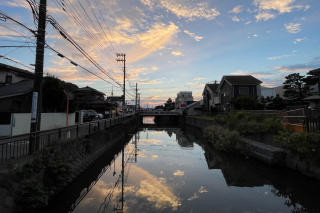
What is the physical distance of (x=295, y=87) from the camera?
1412 inches

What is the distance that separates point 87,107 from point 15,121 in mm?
28714

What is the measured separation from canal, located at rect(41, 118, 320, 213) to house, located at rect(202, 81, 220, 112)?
33.9 m

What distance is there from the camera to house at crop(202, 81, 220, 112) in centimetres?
4707

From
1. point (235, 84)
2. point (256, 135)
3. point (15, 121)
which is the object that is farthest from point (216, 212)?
point (235, 84)

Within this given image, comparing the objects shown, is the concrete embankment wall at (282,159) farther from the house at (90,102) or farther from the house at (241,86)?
the house at (90,102)

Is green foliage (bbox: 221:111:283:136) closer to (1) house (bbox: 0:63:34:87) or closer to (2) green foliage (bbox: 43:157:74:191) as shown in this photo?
(2) green foliage (bbox: 43:157:74:191)

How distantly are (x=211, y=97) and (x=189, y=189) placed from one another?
143 feet

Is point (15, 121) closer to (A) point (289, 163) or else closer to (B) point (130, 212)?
(B) point (130, 212)

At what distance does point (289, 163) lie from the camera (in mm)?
11031

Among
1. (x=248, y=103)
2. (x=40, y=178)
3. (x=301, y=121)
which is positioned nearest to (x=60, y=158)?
(x=40, y=178)

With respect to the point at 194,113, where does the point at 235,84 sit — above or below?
above

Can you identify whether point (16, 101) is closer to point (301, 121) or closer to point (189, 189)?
point (189, 189)

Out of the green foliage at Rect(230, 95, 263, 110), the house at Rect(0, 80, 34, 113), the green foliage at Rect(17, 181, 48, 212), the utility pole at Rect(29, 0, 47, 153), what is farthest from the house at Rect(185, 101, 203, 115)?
the green foliage at Rect(17, 181, 48, 212)

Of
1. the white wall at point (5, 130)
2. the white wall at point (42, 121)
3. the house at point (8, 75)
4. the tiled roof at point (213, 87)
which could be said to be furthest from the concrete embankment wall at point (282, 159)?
the tiled roof at point (213, 87)
